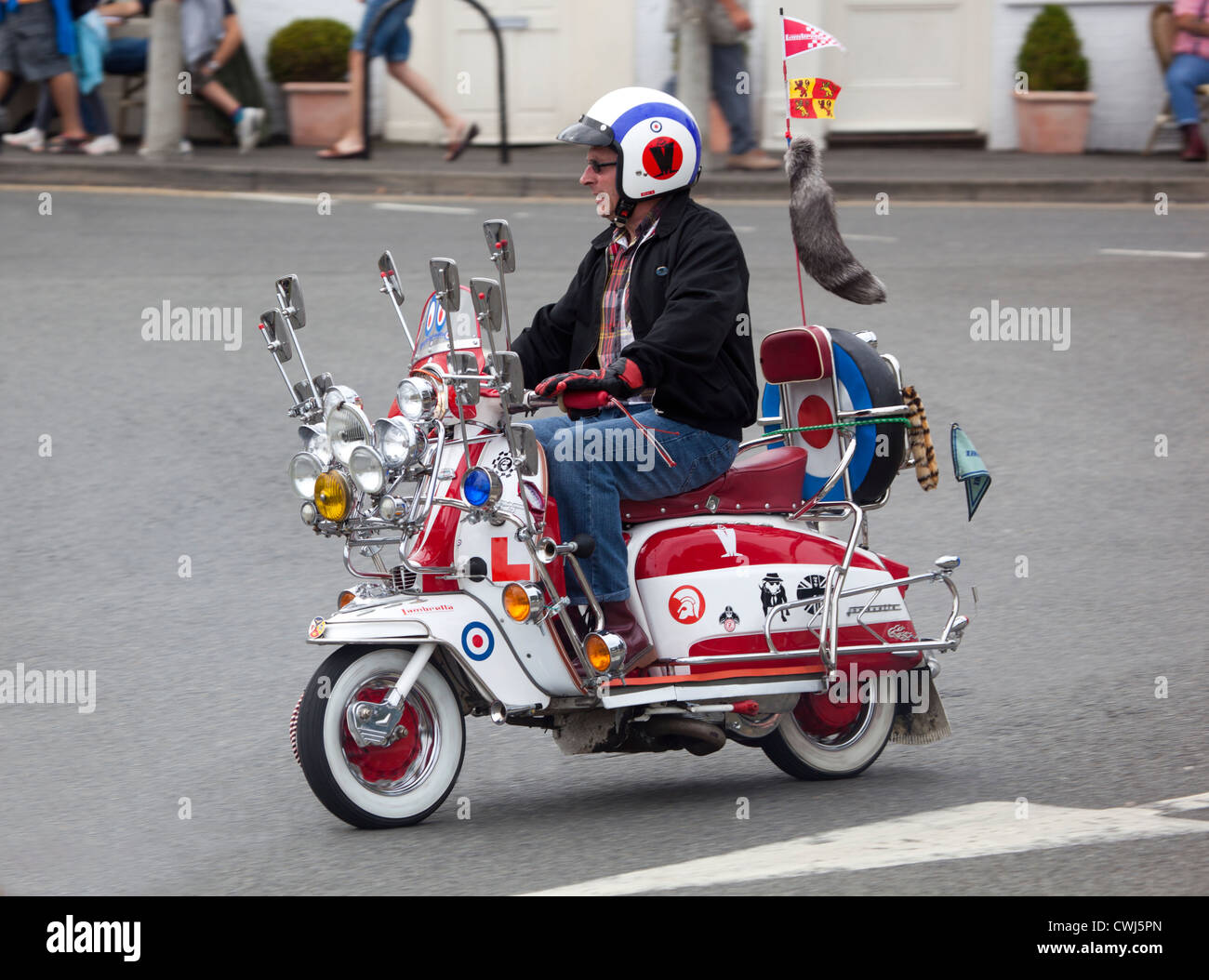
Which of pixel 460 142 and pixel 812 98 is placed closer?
pixel 812 98

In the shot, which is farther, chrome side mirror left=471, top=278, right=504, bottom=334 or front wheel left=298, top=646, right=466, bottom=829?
front wheel left=298, top=646, right=466, bottom=829

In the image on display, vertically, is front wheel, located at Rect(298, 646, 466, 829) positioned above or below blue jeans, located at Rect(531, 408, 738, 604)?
below

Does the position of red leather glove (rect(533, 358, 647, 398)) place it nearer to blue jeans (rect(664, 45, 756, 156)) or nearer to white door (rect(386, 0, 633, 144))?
blue jeans (rect(664, 45, 756, 156))

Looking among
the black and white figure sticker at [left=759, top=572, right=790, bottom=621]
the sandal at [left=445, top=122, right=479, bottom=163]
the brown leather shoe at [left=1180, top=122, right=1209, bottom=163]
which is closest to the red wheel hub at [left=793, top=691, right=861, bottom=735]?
the black and white figure sticker at [left=759, top=572, right=790, bottom=621]

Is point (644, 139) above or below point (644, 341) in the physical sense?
above

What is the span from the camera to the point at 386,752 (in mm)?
5160

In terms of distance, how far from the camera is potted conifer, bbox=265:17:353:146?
1909cm

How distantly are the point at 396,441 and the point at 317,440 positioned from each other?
0.92 ft

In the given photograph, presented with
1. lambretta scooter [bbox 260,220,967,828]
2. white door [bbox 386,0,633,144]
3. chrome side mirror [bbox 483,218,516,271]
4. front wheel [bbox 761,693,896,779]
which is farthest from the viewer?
white door [bbox 386,0,633,144]

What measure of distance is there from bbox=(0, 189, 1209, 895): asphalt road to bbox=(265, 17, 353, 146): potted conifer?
470cm

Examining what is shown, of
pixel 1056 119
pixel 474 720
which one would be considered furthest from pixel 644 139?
pixel 1056 119

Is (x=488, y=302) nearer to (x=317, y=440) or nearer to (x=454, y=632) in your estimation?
(x=317, y=440)

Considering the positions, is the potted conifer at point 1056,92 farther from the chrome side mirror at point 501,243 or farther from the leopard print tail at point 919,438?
the chrome side mirror at point 501,243

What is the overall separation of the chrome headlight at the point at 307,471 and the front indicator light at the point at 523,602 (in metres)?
0.57
